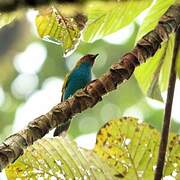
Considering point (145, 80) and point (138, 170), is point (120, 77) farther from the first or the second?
point (145, 80)

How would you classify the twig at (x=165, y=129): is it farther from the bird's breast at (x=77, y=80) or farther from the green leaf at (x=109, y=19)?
the bird's breast at (x=77, y=80)

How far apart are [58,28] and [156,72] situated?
0.35 m

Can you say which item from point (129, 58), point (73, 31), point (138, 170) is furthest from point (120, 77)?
point (138, 170)

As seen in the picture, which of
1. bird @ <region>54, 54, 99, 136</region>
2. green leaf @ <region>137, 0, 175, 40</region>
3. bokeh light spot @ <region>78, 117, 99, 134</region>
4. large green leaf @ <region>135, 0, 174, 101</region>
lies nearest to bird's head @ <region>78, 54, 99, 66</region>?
bird @ <region>54, 54, 99, 136</region>

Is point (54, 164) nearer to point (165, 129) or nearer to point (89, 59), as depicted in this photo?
point (165, 129)

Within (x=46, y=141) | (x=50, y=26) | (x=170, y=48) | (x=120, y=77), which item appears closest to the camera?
(x=120, y=77)

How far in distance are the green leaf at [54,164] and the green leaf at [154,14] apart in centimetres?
37

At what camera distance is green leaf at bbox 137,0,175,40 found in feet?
4.43

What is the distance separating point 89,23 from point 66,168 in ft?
1.39

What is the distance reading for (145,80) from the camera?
154 cm

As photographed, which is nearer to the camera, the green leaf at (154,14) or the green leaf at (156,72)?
the green leaf at (154,14)

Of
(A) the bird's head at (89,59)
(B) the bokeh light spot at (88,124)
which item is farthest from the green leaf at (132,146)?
(B) the bokeh light spot at (88,124)

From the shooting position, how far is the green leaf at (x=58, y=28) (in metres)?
1.26

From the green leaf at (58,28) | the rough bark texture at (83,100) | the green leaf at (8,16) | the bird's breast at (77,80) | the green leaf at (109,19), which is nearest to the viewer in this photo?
the green leaf at (8,16)
